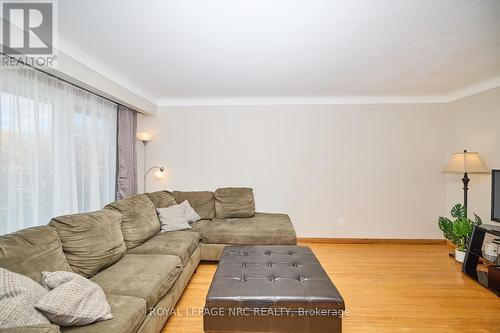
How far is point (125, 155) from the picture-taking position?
3.53 meters

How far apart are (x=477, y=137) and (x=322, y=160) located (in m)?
2.12

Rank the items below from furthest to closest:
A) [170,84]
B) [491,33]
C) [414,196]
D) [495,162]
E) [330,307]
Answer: [414,196] → [170,84] → [495,162] → [491,33] → [330,307]

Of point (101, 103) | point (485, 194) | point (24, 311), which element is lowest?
point (24, 311)

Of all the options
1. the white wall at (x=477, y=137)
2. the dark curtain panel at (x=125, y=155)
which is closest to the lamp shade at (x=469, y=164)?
the white wall at (x=477, y=137)

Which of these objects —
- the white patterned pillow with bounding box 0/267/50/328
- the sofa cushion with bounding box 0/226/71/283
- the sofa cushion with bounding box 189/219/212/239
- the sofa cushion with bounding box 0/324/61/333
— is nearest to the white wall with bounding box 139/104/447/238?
the sofa cushion with bounding box 189/219/212/239

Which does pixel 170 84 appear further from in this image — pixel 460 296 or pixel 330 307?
pixel 460 296

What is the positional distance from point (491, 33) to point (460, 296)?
2437 millimetres

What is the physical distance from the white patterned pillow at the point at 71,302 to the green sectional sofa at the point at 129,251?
1.9 inches

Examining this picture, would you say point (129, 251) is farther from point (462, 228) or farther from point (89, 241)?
point (462, 228)

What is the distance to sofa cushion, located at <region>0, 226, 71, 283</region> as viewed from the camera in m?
1.31

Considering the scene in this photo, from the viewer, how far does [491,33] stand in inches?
76.2

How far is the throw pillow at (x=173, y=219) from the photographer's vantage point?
295 centimetres

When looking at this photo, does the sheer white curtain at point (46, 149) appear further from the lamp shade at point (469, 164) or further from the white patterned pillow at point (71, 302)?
the lamp shade at point (469, 164)

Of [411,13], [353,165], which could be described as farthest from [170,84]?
[353,165]
